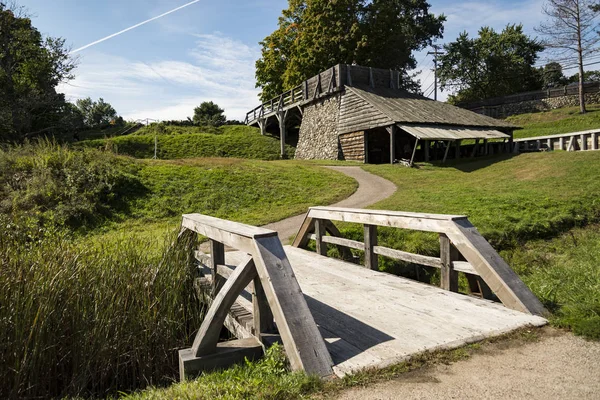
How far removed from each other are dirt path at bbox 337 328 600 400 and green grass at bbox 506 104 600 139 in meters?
30.7

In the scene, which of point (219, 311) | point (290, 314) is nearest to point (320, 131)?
point (219, 311)

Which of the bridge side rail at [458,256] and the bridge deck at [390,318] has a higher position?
the bridge side rail at [458,256]

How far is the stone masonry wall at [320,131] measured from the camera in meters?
28.1

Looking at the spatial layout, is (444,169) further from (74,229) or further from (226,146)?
(226,146)

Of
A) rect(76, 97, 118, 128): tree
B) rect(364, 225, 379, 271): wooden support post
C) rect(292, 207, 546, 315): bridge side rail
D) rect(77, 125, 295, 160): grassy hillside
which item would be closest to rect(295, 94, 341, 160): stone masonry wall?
rect(77, 125, 295, 160): grassy hillside

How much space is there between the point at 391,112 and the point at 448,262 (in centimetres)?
1936

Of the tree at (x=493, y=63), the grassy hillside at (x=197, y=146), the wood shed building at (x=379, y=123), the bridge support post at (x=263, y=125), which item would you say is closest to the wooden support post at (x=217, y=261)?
the wood shed building at (x=379, y=123)

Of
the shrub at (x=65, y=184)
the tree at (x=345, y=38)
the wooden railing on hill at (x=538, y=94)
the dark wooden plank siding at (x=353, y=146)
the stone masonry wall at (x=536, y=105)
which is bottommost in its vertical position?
the shrub at (x=65, y=184)

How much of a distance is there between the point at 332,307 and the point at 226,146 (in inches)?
1207

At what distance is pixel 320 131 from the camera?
98.7ft

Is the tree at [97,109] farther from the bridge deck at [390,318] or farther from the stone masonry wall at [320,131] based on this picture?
the bridge deck at [390,318]

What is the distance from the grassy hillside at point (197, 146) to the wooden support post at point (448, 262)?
28.2 meters

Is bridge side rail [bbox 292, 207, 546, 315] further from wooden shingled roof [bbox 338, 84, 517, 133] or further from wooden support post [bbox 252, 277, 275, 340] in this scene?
wooden shingled roof [bbox 338, 84, 517, 133]

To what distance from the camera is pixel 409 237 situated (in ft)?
27.4
